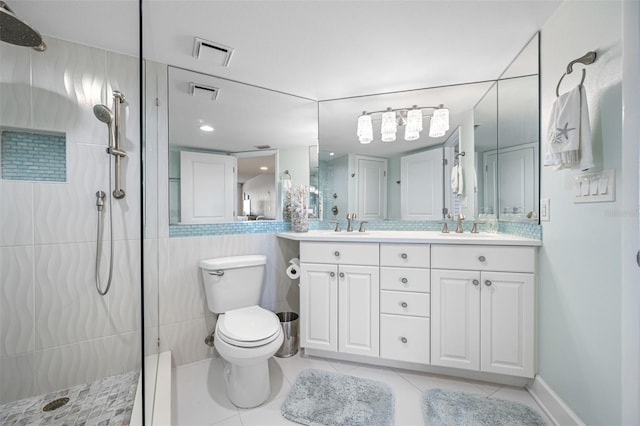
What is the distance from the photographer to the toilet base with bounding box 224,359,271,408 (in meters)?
1.39

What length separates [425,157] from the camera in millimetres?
2076

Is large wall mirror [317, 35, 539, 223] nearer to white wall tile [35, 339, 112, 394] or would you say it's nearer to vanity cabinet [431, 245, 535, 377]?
vanity cabinet [431, 245, 535, 377]

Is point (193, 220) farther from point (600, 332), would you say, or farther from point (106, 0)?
point (600, 332)

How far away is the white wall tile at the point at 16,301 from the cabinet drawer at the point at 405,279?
1.72 meters

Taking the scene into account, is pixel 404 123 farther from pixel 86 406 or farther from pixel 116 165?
pixel 86 406

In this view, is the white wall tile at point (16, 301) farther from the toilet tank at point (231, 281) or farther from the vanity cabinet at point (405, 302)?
the vanity cabinet at point (405, 302)

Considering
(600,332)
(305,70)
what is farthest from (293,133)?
(600,332)

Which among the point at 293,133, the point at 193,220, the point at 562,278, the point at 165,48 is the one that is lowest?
the point at 562,278

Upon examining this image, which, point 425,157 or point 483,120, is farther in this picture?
point 425,157

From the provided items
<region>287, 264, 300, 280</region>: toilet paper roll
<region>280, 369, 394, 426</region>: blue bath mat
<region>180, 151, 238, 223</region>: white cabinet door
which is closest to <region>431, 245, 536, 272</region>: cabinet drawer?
<region>280, 369, 394, 426</region>: blue bath mat

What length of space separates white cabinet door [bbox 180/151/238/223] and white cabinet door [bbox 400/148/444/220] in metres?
1.35

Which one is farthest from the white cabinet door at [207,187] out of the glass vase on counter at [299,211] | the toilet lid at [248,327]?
the toilet lid at [248,327]

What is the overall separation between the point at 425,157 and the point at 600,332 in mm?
1424

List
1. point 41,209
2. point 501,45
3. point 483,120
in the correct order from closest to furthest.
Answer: point 41,209
point 501,45
point 483,120
